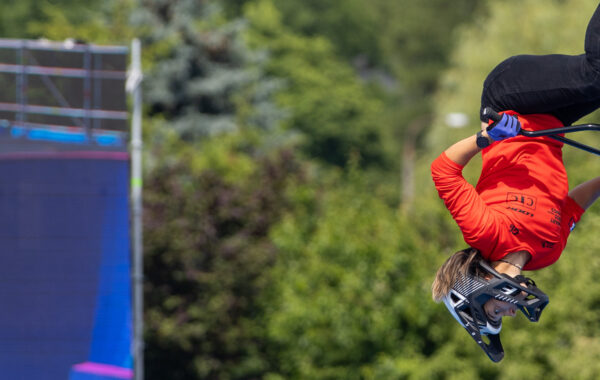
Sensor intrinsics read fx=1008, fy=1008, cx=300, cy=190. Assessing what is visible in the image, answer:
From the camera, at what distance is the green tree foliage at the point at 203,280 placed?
54.9 feet

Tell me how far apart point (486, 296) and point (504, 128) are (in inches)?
33.1

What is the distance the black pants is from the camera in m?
4.53

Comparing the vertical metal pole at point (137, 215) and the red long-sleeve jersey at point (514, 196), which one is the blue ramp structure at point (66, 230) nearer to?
the vertical metal pole at point (137, 215)

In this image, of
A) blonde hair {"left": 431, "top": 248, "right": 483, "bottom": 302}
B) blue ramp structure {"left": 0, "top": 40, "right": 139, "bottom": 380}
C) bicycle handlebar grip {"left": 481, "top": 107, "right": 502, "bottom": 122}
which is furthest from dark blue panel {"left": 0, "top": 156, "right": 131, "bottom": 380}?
bicycle handlebar grip {"left": 481, "top": 107, "right": 502, "bottom": 122}

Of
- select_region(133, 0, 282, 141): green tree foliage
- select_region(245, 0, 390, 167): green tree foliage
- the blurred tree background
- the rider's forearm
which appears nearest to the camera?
the rider's forearm

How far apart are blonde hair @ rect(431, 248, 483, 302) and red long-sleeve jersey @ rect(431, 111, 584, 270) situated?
61 mm

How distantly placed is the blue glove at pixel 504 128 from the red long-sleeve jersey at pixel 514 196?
0.26 m

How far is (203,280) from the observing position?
55.1 feet

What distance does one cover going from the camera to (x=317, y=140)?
4147cm

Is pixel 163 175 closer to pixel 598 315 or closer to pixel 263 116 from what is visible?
pixel 598 315

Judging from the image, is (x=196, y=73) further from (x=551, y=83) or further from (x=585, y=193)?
(x=551, y=83)

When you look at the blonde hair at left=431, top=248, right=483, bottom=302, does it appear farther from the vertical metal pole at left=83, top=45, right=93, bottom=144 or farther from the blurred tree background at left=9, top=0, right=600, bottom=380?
the blurred tree background at left=9, top=0, right=600, bottom=380

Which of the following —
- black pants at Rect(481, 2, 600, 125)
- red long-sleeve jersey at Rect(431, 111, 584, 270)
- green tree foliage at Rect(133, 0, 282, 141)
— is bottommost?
red long-sleeve jersey at Rect(431, 111, 584, 270)

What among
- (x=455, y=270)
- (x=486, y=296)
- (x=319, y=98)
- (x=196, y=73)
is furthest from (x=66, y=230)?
(x=319, y=98)
